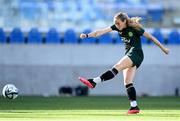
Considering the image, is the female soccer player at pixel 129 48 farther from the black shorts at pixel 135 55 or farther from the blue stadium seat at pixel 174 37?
the blue stadium seat at pixel 174 37

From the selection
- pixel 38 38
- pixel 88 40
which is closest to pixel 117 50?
pixel 88 40

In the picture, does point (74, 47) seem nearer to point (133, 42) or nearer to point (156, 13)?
point (156, 13)

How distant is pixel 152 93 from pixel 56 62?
3.51 meters

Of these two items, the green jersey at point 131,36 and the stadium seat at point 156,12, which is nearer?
the green jersey at point 131,36

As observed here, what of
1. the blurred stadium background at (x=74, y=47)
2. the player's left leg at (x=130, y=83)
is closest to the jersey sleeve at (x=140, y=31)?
the player's left leg at (x=130, y=83)

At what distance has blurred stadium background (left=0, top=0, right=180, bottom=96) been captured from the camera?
1039 inches

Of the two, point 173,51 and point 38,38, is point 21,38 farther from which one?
point 173,51

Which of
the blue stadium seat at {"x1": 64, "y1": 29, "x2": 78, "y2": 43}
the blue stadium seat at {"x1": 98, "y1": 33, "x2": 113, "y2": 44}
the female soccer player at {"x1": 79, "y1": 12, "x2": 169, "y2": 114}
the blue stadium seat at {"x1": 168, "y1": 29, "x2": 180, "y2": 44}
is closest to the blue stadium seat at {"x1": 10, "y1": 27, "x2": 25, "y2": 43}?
the blue stadium seat at {"x1": 64, "y1": 29, "x2": 78, "y2": 43}

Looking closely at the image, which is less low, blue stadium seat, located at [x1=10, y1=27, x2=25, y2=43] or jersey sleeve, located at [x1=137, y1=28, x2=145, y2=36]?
blue stadium seat, located at [x1=10, y1=27, x2=25, y2=43]

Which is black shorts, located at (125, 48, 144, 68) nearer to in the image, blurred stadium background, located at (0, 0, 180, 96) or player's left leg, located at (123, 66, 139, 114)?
player's left leg, located at (123, 66, 139, 114)

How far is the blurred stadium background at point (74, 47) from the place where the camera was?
26.4 m

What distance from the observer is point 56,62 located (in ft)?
87.2

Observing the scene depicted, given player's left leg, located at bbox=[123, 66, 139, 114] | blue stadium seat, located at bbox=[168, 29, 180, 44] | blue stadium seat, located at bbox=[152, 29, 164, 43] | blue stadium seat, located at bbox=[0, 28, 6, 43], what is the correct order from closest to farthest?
player's left leg, located at bbox=[123, 66, 139, 114] → blue stadium seat, located at bbox=[0, 28, 6, 43] → blue stadium seat, located at bbox=[168, 29, 180, 44] → blue stadium seat, located at bbox=[152, 29, 164, 43]

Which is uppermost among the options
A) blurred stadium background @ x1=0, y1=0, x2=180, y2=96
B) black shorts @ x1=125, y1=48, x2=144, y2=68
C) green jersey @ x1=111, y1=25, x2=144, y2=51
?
blurred stadium background @ x1=0, y1=0, x2=180, y2=96
